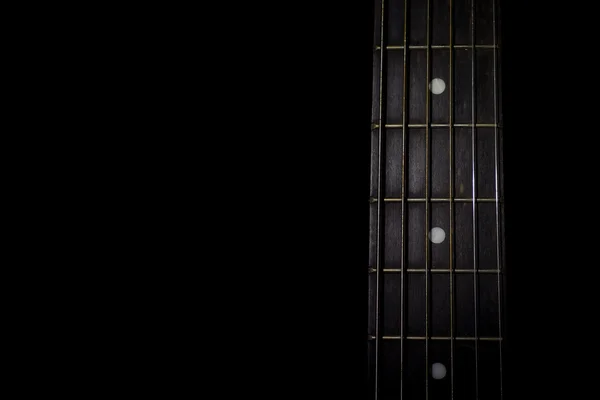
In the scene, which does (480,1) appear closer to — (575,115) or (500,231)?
(575,115)

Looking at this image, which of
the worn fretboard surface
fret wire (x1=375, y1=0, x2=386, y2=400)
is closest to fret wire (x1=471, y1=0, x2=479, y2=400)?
the worn fretboard surface

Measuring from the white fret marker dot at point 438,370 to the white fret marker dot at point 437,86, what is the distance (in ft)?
1.73

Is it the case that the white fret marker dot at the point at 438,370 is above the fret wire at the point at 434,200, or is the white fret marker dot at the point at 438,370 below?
below

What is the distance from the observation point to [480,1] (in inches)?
54.1

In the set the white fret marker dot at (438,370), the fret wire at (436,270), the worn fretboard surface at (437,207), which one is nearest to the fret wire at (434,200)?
the worn fretboard surface at (437,207)

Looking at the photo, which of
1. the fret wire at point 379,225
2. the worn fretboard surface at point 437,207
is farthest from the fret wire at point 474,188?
the fret wire at point 379,225

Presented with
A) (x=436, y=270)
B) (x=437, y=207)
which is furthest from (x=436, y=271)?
(x=437, y=207)

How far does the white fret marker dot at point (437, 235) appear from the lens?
1.29m

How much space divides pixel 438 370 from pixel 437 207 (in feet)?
1.00

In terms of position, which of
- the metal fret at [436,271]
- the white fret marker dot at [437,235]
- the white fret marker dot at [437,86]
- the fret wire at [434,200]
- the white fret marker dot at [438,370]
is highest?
the white fret marker dot at [437,86]

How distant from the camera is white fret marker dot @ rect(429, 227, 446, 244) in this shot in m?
1.29

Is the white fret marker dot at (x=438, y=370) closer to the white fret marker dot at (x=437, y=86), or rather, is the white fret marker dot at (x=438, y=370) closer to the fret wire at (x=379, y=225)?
the fret wire at (x=379, y=225)

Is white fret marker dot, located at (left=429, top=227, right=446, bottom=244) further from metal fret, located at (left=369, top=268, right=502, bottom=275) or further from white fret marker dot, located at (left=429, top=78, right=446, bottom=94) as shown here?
white fret marker dot, located at (left=429, top=78, right=446, bottom=94)

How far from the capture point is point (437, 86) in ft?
4.39
